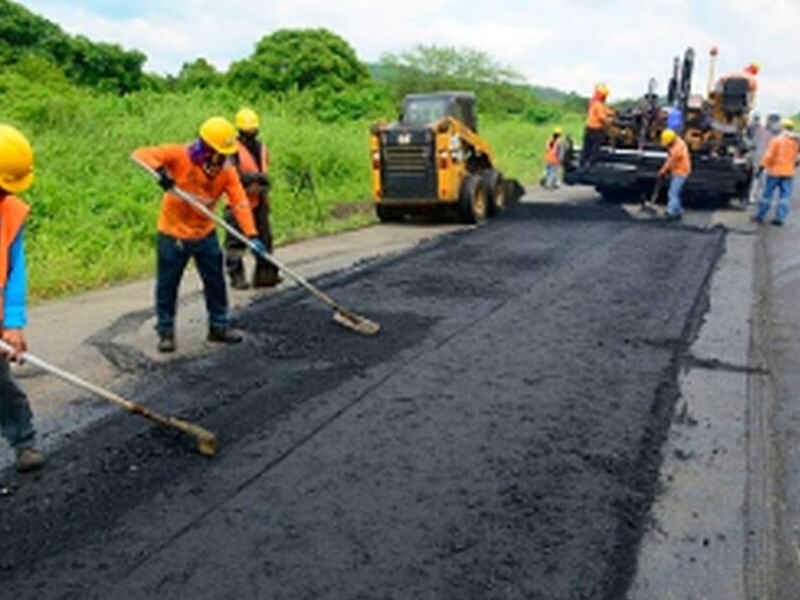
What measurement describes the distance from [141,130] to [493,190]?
21.6ft

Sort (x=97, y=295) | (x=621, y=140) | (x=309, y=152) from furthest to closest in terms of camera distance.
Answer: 1. (x=309, y=152)
2. (x=621, y=140)
3. (x=97, y=295)

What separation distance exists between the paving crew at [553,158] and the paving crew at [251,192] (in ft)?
37.0

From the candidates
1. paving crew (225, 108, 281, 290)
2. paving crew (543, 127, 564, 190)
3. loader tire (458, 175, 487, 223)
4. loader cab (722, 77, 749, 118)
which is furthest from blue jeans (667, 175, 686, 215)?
paving crew (225, 108, 281, 290)

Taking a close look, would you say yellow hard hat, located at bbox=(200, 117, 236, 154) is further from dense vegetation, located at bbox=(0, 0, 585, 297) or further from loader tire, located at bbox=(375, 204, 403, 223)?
loader tire, located at bbox=(375, 204, 403, 223)

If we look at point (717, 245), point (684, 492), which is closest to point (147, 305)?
point (684, 492)

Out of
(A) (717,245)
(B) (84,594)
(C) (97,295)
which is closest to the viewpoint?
(B) (84,594)

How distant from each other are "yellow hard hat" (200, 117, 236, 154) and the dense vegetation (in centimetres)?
334

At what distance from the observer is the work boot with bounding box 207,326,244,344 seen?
6041 mm

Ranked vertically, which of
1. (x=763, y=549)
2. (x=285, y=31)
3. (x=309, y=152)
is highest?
(x=285, y=31)

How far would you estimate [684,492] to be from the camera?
12.7ft

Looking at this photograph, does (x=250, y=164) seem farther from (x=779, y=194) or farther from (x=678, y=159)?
(x=779, y=194)

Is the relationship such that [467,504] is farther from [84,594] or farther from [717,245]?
[717,245]

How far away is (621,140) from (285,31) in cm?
1516

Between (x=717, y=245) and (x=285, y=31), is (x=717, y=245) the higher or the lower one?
the lower one
